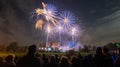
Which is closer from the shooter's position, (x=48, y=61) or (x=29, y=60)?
(x=29, y=60)

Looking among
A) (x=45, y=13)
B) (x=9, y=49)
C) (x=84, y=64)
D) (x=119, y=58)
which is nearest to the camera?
(x=119, y=58)

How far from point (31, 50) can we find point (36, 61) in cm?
40

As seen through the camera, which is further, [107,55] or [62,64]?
[62,64]

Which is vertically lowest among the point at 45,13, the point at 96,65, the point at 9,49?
the point at 96,65

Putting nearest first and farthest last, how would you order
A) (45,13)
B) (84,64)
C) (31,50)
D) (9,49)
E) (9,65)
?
1. (31,50)
2. (9,65)
3. (84,64)
4. (45,13)
5. (9,49)

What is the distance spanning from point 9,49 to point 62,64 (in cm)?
3904

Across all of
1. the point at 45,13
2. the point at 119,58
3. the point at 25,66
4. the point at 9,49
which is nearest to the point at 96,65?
the point at 119,58

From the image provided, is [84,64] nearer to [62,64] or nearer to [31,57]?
[62,64]

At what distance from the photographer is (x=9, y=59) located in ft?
32.7

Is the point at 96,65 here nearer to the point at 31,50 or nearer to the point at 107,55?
the point at 107,55

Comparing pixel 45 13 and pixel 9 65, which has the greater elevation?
pixel 45 13

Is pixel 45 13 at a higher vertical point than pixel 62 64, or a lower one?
higher

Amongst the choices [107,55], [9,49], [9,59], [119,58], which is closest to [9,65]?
[9,59]

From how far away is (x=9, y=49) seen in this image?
49844mm
